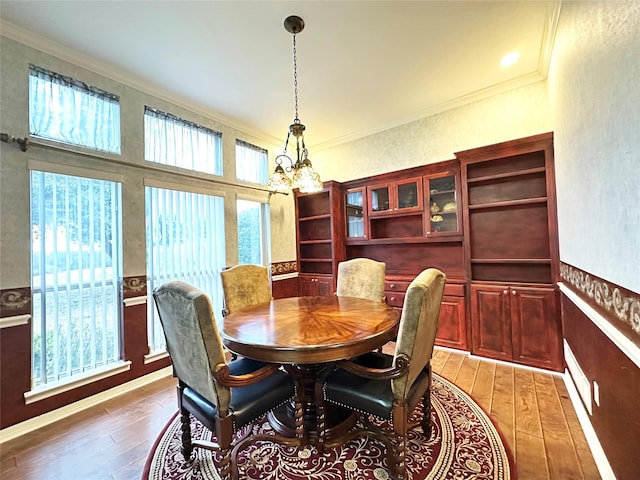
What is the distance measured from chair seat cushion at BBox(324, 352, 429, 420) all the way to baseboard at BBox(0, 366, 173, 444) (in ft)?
6.96

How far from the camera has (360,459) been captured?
1.61 meters

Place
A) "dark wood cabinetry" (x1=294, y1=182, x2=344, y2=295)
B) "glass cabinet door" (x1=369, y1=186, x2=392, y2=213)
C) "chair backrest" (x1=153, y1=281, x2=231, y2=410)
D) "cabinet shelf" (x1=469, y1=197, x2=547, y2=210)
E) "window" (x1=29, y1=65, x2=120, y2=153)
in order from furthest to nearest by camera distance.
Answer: "dark wood cabinetry" (x1=294, y1=182, x2=344, y2=295), "glass cabinet door" (x1=369, y1=186, x2=392, y2=213), "cabinet shelf" (x1=469, y1=197, x2=547, y2=210), "window" (x1=29, y1=65, x2=120, y2=153), "chair backrest" (x1=153, y1=281, x2=231, y2=410)

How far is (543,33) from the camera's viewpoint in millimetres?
2271

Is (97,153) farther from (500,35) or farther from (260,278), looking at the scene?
(500,35)

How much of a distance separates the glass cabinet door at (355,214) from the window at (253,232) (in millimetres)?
1242

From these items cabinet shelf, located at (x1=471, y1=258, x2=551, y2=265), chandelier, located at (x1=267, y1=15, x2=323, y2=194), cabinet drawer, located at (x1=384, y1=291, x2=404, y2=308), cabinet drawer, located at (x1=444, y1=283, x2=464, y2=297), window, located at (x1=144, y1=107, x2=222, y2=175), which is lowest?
cabinet drawer, located at (x1=384, y1=291, x2=404, y2=308)

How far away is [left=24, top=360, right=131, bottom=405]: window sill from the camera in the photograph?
6.79 ft

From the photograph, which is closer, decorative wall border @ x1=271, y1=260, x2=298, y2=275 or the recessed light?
the recessed light

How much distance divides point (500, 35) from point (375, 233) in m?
2.47

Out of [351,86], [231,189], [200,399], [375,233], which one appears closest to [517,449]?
[200,399]

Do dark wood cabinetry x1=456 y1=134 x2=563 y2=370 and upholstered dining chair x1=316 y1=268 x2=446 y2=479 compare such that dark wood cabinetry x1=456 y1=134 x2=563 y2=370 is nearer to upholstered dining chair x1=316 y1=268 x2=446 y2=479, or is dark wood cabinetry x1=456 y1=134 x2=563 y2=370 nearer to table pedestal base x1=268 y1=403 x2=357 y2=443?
upholstered dining chair x1=316 y1=268 x2=446 y2=479

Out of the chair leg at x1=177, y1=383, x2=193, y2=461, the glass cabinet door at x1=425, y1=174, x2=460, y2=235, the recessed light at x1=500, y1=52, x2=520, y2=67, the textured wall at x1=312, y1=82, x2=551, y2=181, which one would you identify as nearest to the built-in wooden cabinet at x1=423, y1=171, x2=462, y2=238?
the glass cabinet door at x1=425, y1=174, x2=460, y2=235

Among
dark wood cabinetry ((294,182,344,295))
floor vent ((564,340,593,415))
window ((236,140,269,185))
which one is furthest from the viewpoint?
dark wood cabinetry ((294,182,344,295))

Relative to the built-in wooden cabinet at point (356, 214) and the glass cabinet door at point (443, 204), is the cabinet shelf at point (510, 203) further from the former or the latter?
the built-in wooden cabinet at point (356, 214)
